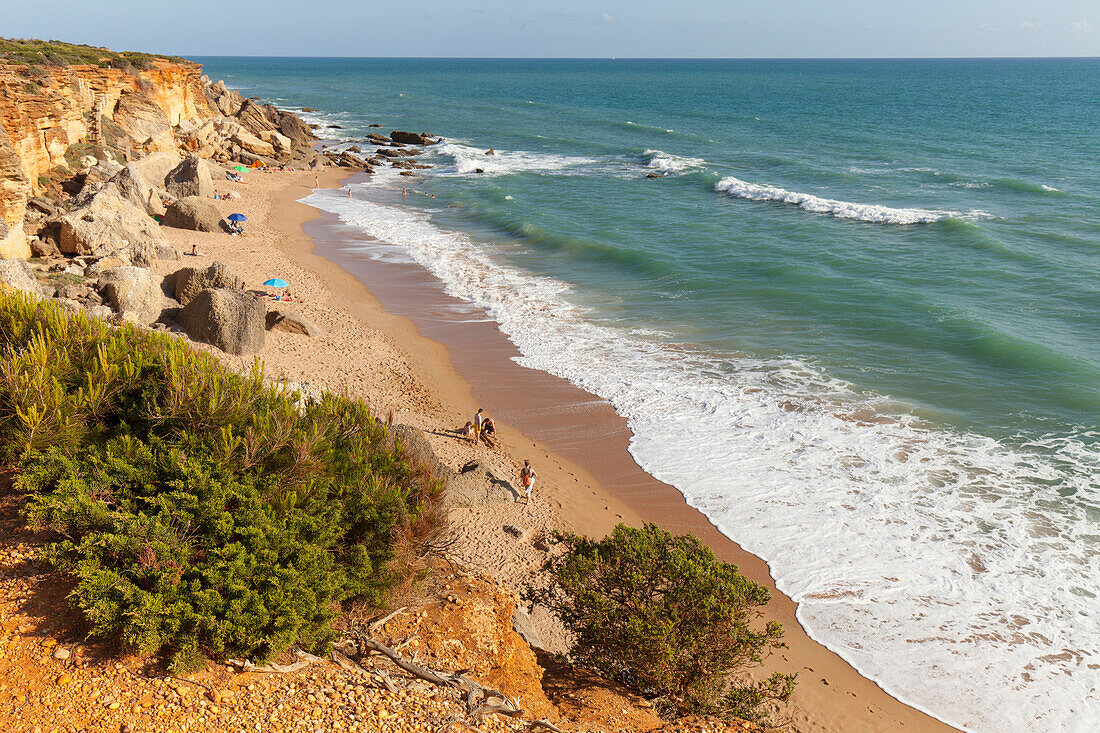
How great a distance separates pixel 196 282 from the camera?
18.9 meters

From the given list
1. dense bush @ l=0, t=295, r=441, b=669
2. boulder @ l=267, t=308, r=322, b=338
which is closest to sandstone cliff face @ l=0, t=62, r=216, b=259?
boulder @ l=267, t=308, r=322, b=338

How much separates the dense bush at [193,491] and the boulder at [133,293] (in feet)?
25.3

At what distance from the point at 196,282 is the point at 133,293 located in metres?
1.89

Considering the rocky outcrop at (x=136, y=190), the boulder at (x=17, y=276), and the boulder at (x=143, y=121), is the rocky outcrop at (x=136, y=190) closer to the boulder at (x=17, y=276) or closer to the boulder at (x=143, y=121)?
the boulder at (x=143, y=121)

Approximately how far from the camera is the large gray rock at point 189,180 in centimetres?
3116

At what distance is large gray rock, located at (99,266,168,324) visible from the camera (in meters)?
16.8

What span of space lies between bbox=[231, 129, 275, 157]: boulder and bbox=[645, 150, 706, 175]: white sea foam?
84.8 ft

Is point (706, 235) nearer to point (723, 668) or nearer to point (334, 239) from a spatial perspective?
point (334, 239)

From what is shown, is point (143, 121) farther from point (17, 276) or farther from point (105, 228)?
point (17, 276)

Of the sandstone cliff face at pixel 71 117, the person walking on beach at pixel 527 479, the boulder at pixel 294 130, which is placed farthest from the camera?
the boulder at pixel 294 130

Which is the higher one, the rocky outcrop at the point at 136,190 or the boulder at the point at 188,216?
the rocky outcrop at the point at 136,190

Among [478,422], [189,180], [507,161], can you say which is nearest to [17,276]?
[478,422]

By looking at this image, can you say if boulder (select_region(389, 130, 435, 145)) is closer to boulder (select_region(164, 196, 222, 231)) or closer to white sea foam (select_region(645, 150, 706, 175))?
white sea foam (select_region(645, 150, 706, 175))

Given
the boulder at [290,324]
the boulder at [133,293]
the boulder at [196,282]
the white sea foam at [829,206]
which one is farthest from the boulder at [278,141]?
the boulder at [133,293]
